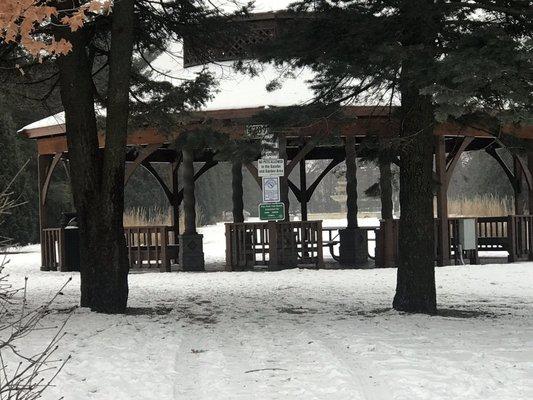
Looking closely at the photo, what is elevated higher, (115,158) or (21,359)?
(115,158)

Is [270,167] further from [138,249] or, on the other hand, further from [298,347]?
[298,347]

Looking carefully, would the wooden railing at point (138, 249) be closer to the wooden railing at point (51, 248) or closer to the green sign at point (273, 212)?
the wooden railing at point (51, 248)

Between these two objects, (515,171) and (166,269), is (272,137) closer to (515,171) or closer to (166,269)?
(166,269)

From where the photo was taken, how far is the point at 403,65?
7.02m

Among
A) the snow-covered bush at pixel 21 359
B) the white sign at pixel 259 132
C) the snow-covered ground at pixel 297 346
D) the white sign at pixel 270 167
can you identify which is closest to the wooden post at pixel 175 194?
the white sign at pixel 270 167

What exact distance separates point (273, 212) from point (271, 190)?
0.44 meters

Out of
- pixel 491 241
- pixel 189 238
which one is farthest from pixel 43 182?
pixel 491 241

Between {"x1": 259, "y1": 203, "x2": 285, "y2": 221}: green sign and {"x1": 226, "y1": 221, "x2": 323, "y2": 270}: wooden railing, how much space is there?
14 cm

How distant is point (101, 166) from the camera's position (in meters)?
8.41

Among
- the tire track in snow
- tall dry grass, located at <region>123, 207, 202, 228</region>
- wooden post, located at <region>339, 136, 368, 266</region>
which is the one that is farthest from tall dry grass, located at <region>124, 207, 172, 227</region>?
the tire track in snow

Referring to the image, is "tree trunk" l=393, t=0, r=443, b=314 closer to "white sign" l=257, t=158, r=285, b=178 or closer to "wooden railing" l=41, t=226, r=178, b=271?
"white sign" l=257, t=158, r=285, b=178

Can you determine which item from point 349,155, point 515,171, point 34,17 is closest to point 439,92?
point 34,17

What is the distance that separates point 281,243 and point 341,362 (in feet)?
27.9

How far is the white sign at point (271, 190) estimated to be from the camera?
548 inches
